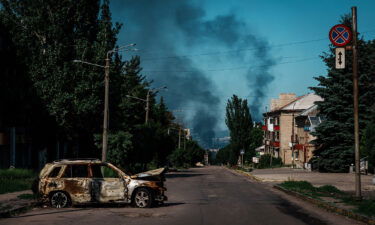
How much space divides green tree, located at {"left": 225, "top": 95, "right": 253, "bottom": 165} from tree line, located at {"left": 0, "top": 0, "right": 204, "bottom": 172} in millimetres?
64043

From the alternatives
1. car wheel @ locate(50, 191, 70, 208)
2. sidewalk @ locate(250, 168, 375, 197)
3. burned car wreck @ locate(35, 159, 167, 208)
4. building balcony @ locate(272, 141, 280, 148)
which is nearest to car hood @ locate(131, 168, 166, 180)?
burned car wreck @ locate(35, 159, 167, 208)

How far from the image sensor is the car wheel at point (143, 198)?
18.2 metres

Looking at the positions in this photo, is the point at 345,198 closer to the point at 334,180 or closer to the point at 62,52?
the point at 334,180

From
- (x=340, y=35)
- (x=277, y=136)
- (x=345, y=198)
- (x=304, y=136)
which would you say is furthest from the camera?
(x=277, y=136)

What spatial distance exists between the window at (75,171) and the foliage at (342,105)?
38.9 meters

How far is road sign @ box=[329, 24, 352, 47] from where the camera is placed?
1994 cm

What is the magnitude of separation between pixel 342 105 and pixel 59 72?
2845 cm

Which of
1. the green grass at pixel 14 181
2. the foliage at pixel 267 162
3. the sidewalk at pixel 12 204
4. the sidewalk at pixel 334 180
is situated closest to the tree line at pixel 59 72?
the green grass at pixel 14 181

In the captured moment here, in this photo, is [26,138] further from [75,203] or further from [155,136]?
[75,203]

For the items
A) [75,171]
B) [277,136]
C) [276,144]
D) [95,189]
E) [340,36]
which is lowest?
[95,189]

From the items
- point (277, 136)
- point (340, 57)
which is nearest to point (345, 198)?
point (340, 57)

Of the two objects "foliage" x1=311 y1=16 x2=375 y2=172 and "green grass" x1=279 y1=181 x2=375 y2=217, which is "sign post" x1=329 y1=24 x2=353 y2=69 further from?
"foliage" x1=311 y1=16 x2=375 y2=172

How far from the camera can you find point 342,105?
5350 cm

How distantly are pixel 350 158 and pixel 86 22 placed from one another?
28.9m
